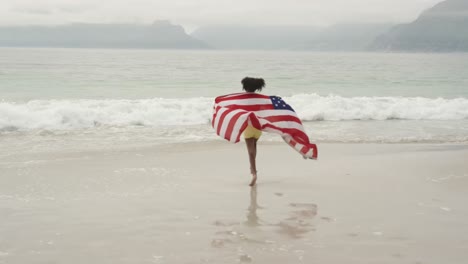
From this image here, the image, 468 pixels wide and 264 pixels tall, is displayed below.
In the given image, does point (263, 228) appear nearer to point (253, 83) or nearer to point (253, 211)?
point (253, 211)

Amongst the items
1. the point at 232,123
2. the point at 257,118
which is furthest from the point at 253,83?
the point at 232,123

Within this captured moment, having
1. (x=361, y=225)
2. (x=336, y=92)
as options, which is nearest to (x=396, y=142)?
(x=361, y=225)

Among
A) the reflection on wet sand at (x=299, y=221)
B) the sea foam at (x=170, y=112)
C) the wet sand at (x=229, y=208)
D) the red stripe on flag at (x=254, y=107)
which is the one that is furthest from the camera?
the sea foam at (x=170, y=112)

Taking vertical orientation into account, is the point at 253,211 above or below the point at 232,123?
below

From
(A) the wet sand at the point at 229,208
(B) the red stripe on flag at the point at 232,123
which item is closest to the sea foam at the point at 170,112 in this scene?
(A) the wet sand at the point at 229,208

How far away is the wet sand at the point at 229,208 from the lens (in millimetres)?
4703

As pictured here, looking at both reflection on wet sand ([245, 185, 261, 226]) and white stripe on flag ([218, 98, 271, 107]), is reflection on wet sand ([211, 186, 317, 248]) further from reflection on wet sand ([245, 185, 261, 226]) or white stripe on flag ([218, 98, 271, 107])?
white stripe on flag ([218, 98, 271, 107])

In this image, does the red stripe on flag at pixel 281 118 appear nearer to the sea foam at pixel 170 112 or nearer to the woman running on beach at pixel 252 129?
the woman running on beach at pixel 252 129

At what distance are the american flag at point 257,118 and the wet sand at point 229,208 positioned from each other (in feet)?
2.07

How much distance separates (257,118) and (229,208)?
1.56 m

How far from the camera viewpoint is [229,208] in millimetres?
6141

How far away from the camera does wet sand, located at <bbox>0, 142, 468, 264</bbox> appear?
4.70m

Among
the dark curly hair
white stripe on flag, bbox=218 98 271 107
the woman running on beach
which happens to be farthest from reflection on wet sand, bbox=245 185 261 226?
the dark curly hair

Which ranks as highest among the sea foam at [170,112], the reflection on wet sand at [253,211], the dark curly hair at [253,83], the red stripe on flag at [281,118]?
the dark curly hair at [253,83]
